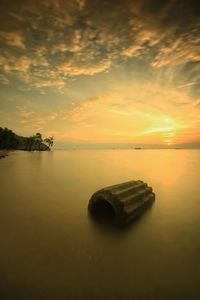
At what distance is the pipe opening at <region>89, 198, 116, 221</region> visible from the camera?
12.0m

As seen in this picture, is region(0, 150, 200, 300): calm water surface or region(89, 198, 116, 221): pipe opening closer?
region(0, 150, 200, 300): calm water surface

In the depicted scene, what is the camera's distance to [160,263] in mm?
7246

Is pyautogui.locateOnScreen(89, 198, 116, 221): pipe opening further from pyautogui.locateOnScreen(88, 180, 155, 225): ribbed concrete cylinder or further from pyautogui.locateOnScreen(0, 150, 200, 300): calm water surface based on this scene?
pyautogui.locateOnScreen(0, 150, 200, 300): calm water surface

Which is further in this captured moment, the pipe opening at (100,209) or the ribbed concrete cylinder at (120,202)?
the pipe opening at (100,209)

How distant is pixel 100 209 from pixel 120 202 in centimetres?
281

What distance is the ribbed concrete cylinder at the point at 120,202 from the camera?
10383 mm

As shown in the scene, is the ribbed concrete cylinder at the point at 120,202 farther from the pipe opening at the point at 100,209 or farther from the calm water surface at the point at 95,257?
the calm water surface at the point at 95,257

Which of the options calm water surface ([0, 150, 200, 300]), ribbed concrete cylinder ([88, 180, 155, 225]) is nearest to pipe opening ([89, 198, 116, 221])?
ribbed concrete cylinder ([88, 180, 155, 225])

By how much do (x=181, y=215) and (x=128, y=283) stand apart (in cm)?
841

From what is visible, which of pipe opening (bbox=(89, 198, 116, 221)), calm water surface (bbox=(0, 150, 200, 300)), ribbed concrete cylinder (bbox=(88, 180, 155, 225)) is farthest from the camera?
pipe opening (bbox=(89, 198, 116, 221))

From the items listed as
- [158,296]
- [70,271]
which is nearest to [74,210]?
[70,271]

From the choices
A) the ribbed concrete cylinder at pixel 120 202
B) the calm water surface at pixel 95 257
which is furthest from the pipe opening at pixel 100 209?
the calm water surface at pixel 95 257

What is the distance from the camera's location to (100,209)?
505 inches

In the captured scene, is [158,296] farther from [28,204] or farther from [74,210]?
[28,204]
